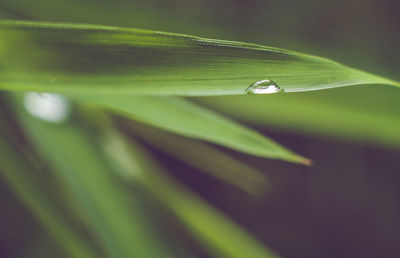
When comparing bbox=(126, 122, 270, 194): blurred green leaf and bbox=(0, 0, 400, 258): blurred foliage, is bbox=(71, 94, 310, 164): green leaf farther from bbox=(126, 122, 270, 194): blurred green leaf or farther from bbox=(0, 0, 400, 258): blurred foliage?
bbox=(126, 122, 270, 194): blurred green leaf

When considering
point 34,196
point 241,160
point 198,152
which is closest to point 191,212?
point 198,152

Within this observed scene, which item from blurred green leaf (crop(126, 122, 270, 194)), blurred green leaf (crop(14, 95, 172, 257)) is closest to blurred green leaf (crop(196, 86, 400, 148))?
blurred green leaf (crop(126, 122, 270, 194))

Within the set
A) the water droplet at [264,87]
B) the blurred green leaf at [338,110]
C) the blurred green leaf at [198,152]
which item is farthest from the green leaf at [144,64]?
the blurred green leaf at [198,152]

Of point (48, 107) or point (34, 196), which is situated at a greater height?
point (48, 107)

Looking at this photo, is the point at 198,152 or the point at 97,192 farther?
the point at 198,152

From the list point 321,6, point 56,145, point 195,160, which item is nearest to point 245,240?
point 195,160

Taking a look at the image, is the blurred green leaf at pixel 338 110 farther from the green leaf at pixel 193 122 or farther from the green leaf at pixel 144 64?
the green leaf at pixel 144 64

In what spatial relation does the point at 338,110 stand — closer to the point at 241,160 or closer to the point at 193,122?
the point at 193,122

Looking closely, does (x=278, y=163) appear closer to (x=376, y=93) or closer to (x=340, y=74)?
(x=376, y=93)
